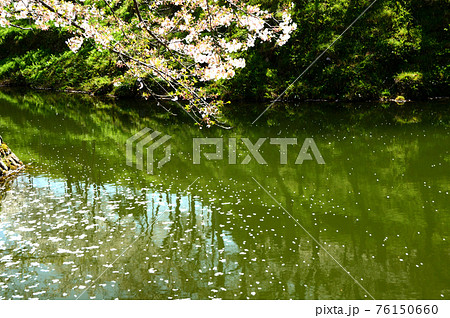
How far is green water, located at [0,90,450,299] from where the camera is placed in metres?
5.74

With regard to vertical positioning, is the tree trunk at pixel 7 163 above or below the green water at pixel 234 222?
above

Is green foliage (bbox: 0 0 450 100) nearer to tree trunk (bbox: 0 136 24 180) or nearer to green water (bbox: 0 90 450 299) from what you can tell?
green water (bbox: 0 90 450 299)

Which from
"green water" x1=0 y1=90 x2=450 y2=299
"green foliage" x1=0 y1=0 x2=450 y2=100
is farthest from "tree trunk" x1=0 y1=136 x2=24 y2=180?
"green foliage" x1=0 y1=0 x2=450 y2=100

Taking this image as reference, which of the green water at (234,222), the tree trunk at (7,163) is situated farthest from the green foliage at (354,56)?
the tree trunk at (7,163)

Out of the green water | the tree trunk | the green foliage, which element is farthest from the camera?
the green foliage

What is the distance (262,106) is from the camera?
2308cm

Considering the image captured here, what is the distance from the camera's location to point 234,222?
25.6 ft

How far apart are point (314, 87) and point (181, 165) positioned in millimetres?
13567

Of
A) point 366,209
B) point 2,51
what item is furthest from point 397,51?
point 2,51

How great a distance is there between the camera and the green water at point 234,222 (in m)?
5.74

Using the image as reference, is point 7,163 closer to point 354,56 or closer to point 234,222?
point 234,222

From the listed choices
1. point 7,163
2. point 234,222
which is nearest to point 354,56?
point 7,163

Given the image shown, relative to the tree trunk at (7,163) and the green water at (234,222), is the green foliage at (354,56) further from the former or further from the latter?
the tree trunk at (7,163)

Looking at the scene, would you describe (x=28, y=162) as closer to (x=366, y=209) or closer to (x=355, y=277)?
(x=366, y=209)
